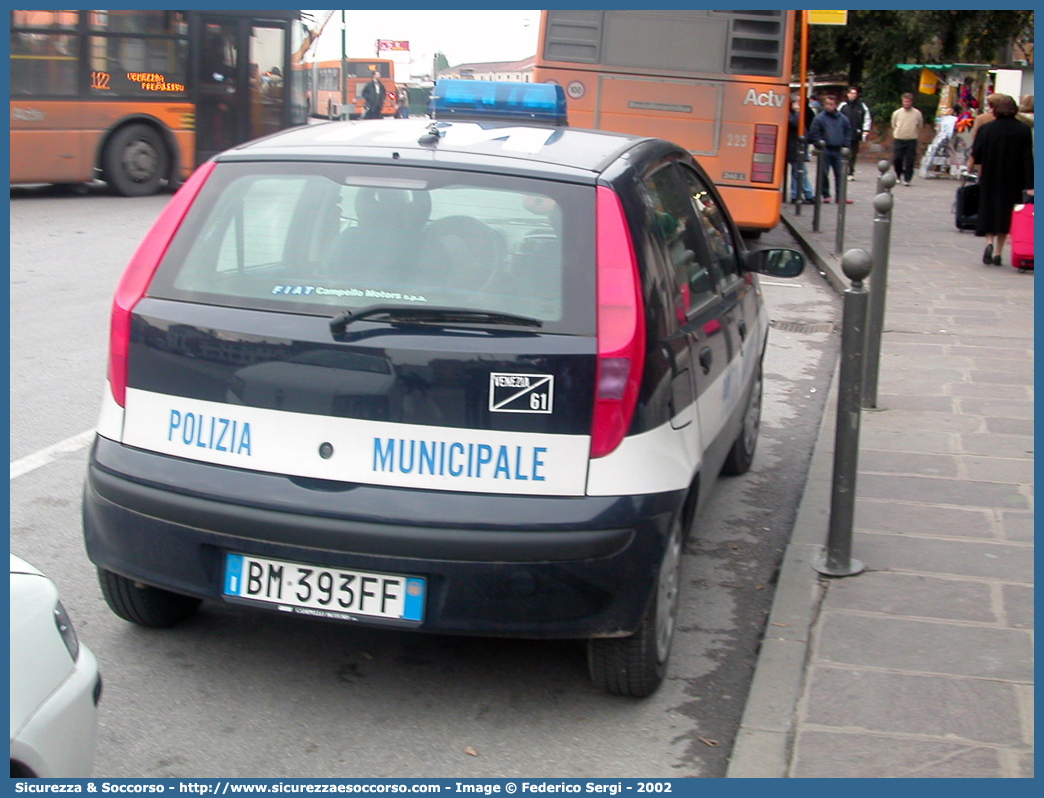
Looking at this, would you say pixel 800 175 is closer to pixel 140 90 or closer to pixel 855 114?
pixel 855 114

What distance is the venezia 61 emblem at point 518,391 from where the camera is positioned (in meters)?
3.23

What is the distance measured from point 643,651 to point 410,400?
1.00 metres

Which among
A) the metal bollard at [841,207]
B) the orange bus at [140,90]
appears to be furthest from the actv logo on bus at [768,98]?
the orange bus at [140,90]

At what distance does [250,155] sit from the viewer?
3.76m

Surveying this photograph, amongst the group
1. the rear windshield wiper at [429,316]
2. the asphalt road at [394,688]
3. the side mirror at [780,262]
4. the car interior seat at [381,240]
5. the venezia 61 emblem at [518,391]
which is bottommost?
the asphalt road at [394,688]

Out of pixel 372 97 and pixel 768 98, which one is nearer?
pixel 768 98

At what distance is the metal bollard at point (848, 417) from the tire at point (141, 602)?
2326 millimetres

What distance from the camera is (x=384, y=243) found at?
349 cm

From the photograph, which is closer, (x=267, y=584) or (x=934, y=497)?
(x=267, y=584)

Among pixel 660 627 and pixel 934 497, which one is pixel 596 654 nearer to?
pixel 660 627

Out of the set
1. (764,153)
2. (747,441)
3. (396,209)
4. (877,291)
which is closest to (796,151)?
(764,153)

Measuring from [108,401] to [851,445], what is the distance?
2.57 meters

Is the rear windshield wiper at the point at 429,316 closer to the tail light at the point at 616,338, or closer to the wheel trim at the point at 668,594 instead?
the tail light at the point at 616,338
